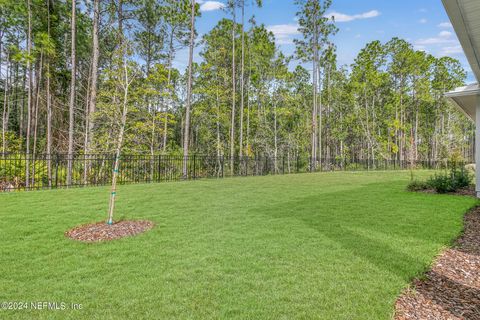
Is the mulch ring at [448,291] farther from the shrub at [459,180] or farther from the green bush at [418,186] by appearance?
the shrub at [459,180]

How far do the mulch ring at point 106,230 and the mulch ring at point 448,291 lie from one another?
384 centimetres

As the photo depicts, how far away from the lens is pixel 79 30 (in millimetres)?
15398

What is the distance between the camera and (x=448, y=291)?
296cm

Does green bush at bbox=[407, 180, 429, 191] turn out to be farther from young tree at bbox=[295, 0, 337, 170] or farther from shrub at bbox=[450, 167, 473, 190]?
young tree at bbox=[295, 0, 337, 170]

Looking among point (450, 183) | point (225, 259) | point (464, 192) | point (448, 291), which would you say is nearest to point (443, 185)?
point (450, 183)

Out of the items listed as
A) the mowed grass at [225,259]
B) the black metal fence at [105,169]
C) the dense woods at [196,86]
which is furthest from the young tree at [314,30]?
the mowed grass at [225,259]

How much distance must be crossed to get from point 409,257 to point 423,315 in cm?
133

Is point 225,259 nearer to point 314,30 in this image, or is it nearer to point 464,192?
point 464,192

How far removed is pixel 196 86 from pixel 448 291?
953 inches

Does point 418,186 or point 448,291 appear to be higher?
point 418,186

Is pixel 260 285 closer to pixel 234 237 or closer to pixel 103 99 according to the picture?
pixel 234 237

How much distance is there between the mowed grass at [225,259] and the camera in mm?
2584

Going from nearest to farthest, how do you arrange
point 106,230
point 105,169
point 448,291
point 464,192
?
point 448,291
point 106,230
point 464,192
point 105,169

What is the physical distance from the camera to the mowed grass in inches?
102
